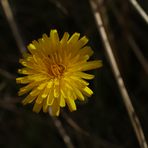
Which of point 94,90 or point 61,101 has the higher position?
point 94,90

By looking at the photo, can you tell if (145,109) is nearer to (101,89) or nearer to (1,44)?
(101,89)

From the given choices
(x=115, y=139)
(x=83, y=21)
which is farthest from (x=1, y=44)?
(x=115, y=139)

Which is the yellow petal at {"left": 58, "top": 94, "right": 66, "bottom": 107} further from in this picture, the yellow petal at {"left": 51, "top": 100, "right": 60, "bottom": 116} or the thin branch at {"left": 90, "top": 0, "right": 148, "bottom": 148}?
the thin branch at {"left": 90, "top": 0, "right": 148, "bottom": 148}

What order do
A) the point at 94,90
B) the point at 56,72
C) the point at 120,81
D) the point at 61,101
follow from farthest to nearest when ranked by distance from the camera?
the point at 94,90 < the point at 120,81 < the point at 56,72 < the point at 61,101

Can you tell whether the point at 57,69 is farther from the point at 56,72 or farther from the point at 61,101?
the point at 61,101

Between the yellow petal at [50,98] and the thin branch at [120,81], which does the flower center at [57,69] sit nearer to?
the yellow petal at [50,98]

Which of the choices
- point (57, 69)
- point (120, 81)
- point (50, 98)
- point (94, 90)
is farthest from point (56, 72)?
point (94, 90)

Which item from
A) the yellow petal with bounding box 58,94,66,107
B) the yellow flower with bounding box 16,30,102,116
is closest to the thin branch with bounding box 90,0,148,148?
the yellow flower with bounding box 16,30,102,116

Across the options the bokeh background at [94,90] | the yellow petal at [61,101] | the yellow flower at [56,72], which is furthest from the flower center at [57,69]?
the bokeh background at [94,90]
